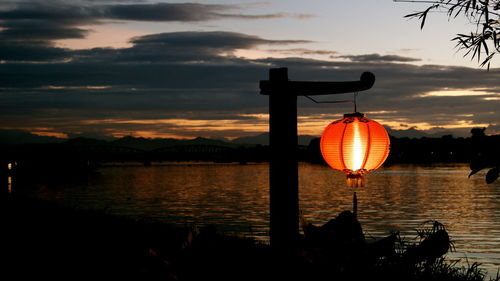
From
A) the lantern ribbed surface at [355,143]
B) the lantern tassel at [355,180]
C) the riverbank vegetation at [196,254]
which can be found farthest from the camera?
the lantern tassel at [355,180]

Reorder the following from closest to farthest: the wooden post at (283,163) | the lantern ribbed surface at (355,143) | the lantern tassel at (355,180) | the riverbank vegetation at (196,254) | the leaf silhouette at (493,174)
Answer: the leaf silhouette at (493,174), the riverbank vegetation at (196,254), the wooden post at (283,163), the lantern ribbed surface at (355,143), the lantern tassel at (355,180)

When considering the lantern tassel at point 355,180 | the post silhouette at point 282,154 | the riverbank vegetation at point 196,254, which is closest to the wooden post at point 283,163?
the post silhouette at point 282,154

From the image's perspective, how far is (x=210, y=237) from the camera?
510cm

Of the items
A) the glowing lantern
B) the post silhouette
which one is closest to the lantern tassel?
the glowing lantern

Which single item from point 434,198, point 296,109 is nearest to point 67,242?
point 296,109

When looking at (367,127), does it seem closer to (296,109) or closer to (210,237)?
(296,109)

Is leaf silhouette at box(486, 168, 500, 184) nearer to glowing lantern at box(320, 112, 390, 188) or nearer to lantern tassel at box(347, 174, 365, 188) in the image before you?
glowing lantern at box(320, 112, 390, 188)

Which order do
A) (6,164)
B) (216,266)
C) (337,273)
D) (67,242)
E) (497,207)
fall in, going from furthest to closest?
1. (6,164)
2. (497,207)
3. (67,242)
4. (216,266)
5. (337,273)

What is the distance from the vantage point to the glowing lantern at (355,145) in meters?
7.38

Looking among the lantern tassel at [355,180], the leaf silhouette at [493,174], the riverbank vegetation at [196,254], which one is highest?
the leaf silhouette at [493,174]

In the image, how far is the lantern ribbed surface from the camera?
738 cm

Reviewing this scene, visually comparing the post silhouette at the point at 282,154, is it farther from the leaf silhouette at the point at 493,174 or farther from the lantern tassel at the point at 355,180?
the leaf silhouette at the point at 493,174

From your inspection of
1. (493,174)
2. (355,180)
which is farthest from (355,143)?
(493,174)

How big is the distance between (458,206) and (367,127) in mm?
22503
